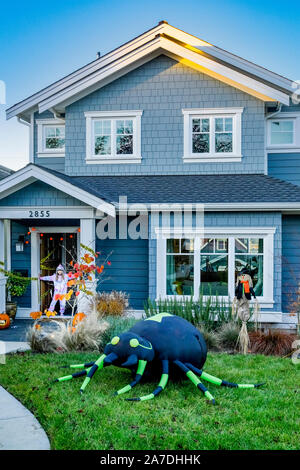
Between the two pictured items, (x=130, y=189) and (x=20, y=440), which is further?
(x=130, y=189)

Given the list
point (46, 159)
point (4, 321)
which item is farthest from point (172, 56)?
point (4, 321)

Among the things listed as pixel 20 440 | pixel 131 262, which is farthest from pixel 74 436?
pixel 131 262

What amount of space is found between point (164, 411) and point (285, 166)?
9401 mm

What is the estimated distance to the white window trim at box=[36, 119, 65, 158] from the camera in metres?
12.9

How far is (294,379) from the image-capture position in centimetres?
626

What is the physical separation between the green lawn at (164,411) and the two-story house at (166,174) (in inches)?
155

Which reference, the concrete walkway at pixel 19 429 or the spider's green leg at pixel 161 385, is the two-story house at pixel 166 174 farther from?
the concrete walkway at pixel 19 429

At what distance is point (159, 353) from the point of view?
18.2 feet

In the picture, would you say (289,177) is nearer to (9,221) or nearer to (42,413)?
(9,221)

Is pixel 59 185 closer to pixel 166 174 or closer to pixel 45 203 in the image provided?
pixel 45 203

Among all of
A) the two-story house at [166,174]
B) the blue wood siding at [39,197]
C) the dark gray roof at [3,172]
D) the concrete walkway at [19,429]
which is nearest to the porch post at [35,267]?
the two-story house at [166,174]

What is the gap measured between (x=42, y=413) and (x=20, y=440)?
27.1 inches

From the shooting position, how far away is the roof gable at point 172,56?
11211mm

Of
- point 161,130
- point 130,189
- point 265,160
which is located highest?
point 161,130
